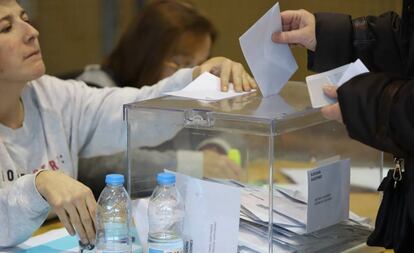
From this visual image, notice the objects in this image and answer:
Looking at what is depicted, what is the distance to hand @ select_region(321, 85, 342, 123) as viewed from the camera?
1205mm

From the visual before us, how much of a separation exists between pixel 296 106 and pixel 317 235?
27 centimetres

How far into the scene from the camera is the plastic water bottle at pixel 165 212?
135 centimetres

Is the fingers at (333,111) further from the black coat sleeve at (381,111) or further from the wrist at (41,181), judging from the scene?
the wrist at (41,181)

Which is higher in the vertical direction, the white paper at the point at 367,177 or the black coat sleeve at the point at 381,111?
the black coat sleeve at the point at 381,111

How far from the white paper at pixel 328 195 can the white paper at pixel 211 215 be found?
160 millimetres

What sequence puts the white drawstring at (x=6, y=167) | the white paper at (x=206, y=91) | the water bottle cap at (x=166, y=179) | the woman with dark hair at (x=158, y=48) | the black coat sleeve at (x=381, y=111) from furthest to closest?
the woman with dark hair at (x=158, y=48), the white drawstring at (x=6, y=167), the white paper at (x=206, y=91), the water bottle cap at (x=166, y=179), the black coat sleeve at (x=381, y=111)

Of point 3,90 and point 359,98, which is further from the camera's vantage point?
point 3,90

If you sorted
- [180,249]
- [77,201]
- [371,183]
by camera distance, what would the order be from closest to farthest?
[180,249], [77,201], [371,183]

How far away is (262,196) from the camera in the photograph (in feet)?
4.71

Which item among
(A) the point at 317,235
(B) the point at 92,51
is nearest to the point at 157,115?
(A) the point at 317,235

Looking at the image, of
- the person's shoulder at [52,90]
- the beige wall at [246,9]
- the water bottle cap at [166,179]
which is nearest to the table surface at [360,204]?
the person's shoulder at [52,90]

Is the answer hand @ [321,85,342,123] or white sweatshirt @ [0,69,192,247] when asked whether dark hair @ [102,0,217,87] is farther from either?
hand @ [321,85,342,123]

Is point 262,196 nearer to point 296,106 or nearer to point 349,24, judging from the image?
point 296,106

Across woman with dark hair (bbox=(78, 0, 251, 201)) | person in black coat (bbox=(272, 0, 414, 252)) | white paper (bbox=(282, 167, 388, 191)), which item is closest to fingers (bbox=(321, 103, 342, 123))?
person in black coat (bbox=(272, 0, 414, 252))
